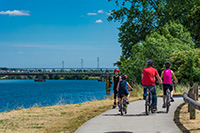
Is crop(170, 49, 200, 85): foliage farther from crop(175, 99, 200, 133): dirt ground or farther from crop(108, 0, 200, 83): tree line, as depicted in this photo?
crop(175, 99, 200, 133): dirt ground

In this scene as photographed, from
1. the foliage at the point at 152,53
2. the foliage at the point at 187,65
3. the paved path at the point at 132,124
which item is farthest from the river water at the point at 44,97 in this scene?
the paved path at the point at 132,124

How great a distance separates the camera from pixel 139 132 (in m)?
8.52

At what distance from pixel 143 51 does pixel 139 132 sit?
2284 centimetres

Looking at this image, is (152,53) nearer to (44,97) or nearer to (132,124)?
(132,124)

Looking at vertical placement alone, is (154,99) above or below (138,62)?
below

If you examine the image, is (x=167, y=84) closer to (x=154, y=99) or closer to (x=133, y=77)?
(x=154, y=99)

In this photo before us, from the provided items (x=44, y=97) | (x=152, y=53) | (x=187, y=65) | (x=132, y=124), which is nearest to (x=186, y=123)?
(x=132, y=124)

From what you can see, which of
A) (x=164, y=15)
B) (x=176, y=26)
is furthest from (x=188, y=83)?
(x=164, y=15)

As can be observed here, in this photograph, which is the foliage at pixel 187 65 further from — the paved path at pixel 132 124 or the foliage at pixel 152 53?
the paved path at pixel 132 124

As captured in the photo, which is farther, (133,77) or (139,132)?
(133,77)

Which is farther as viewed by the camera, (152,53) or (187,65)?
(152,53)

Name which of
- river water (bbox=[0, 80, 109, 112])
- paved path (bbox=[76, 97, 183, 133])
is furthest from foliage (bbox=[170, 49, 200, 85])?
paved path (bbox=[76, 97, 183, 133])

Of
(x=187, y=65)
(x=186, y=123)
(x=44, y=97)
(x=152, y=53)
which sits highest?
(x=152, y=53)

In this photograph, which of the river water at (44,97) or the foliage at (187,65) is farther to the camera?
the river water at (44,97)
